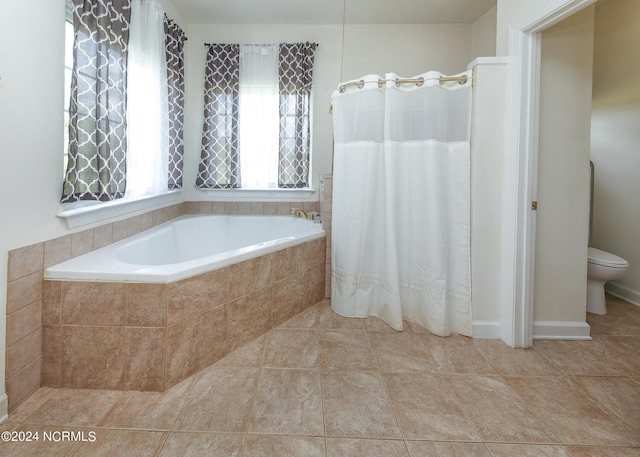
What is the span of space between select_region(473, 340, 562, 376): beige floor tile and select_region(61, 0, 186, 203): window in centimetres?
236

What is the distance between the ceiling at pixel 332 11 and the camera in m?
2.97

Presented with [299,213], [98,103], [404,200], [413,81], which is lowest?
[299,213]

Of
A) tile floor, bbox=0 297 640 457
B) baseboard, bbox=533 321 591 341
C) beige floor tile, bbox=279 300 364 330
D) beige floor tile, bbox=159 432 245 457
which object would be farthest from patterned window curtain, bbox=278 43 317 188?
beige floor tile, bbox=159 432 245 457

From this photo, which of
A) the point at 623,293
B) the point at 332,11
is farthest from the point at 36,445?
the point at 623,293

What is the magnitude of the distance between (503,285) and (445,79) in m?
1.31

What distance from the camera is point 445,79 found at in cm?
210

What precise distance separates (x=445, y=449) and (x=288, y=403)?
2.12 feet

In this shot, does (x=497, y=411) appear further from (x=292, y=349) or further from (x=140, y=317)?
(x=140, y=317)

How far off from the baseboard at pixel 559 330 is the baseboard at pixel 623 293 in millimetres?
1064

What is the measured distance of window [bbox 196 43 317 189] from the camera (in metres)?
3.28

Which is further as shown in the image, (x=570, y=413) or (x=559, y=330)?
(x=559, y=330)

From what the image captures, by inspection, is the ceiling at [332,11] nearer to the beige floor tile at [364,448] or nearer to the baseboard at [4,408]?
the baseboard at [4,408]

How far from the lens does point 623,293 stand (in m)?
2.88

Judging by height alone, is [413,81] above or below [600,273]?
above
